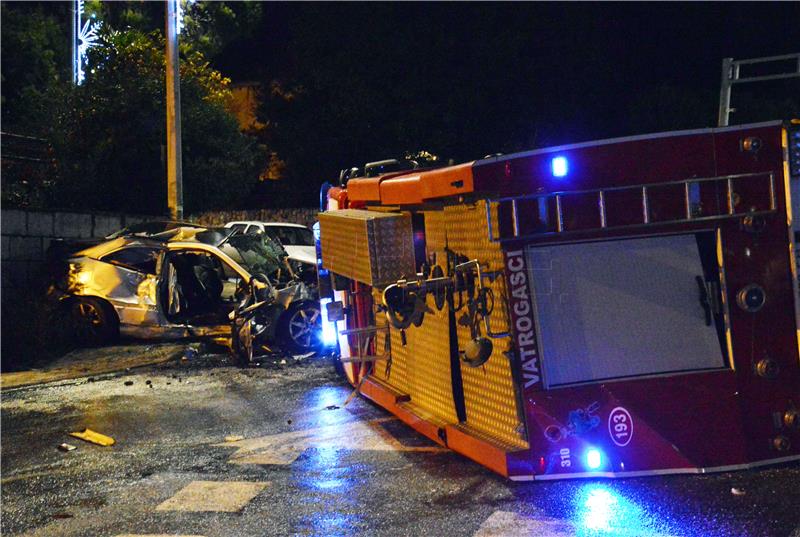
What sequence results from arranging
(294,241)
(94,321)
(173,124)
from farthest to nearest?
1. (173,124)
2. (294,241)
3. (94,321)

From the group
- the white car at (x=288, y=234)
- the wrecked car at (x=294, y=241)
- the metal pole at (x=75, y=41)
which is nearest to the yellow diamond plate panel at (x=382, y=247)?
the wrecked car at (x=294, y=241)

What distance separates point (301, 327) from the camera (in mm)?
11445

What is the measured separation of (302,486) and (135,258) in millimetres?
7458

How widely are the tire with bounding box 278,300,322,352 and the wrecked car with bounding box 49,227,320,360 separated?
0.04ft

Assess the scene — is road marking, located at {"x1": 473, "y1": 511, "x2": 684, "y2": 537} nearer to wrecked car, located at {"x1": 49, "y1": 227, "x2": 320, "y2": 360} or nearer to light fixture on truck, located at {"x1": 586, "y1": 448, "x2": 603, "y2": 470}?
light fixture on truck, located at {"x1": 586, "y1": 448, "x2": 603, "y2": 470}

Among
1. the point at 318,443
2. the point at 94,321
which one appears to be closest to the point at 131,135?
the point at 94,321

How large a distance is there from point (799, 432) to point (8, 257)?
11524mm

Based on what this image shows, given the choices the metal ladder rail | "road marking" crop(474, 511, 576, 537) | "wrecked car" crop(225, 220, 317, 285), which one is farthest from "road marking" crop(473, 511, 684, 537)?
"wrecked car" crop(225, 220, 317, 285)

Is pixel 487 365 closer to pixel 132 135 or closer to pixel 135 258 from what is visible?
pixel 135 258

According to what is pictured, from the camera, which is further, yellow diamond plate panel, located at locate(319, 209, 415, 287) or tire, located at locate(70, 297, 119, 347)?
tire, located at locate(70, 297, 119, 347)

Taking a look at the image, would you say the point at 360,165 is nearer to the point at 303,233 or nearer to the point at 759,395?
the point at 303,233

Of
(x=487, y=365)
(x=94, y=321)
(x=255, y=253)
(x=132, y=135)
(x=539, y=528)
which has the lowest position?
(x=539, y=528)

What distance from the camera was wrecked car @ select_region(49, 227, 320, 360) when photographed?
11945 millimetres

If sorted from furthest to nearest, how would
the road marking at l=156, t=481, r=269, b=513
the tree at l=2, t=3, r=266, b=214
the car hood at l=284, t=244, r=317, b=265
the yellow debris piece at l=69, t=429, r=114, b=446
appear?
the tree at l=2, t=3, r=266, b=214 < the car hood at l=284, t=244, r=317, b=265 < the yellow debris piece at l=69, t=429, r=114, b=446 < the road marking at l=156, t=481, r=269, b=513
